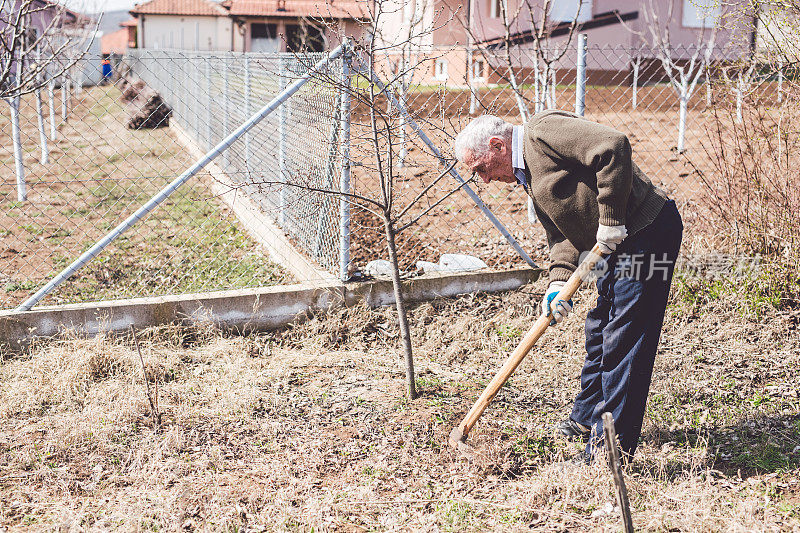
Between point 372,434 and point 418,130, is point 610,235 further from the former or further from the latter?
point 418,130

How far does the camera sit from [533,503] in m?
2.96

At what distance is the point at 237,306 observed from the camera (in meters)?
4.69

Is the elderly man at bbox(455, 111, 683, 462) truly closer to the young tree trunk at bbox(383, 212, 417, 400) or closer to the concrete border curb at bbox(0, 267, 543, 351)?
the young tree trunk at bbox(383, 212, 417, 400)

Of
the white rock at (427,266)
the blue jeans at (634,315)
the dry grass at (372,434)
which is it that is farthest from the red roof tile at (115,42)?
the blue jeans at (634,315)

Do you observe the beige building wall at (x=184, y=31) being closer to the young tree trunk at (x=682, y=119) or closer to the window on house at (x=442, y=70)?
the window on house at (x=442, y=70)

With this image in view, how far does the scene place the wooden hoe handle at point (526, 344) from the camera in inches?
118

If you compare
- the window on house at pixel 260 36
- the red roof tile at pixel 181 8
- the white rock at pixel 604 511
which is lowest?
the white rock at pixel 604 511

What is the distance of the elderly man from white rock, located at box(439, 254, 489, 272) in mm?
2162

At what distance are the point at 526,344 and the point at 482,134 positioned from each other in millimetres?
894

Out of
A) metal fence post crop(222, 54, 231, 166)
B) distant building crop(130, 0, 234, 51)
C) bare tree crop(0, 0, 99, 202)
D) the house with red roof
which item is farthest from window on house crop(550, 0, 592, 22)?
distant building crop(130, 0, 234, 51)

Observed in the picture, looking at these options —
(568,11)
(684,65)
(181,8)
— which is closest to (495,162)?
(684,65)

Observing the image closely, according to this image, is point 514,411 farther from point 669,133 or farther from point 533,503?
point 669,133

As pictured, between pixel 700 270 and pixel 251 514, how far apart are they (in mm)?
3786

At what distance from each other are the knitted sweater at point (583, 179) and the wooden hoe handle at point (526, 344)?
0.47ft
